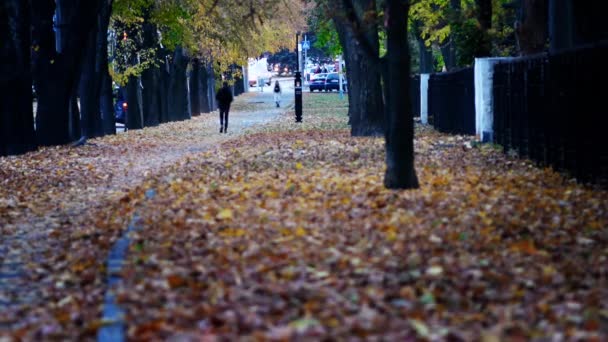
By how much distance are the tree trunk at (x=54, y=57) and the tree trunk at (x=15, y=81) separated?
143 centimetres

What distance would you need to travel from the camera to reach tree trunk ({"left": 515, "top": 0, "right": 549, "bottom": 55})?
24938 mm

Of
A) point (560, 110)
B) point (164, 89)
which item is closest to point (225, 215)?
point (560, 110)

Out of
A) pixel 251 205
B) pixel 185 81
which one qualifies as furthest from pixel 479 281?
pixel 185 81

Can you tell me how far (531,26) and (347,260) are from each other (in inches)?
676

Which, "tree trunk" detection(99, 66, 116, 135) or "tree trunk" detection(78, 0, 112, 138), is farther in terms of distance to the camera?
"tree trunk" detection(99, 66, 116, 135)

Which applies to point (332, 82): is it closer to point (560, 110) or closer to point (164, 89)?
point (164, 89)

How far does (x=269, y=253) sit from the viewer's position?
9516 millimetres

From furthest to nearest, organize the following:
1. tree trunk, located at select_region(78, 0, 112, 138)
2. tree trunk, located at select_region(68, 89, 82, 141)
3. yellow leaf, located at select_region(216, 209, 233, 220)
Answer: tree trunk, located at select_region(78, 0, 112, 138), tree trunk, located at select_region(68, 89, 82, 141), yellow leaf, located at select_region(216, 209, 233, 220)

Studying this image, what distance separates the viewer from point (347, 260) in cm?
902

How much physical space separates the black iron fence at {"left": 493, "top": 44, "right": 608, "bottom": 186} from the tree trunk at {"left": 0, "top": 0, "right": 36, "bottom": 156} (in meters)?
11.7

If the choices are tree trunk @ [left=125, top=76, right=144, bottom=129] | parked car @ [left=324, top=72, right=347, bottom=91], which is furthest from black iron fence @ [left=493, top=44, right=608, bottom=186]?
parked car @ [left=324, top=72, right=347, bottom=91]

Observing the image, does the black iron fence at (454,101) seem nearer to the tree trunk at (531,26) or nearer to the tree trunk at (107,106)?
the tree trunk at (531,26)

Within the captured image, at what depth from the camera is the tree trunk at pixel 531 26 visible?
81.8 ft

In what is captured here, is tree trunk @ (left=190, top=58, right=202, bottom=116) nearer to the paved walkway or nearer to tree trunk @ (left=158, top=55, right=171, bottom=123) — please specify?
tree trunk @ (left=158, top=55, right=171, bottom=123)
